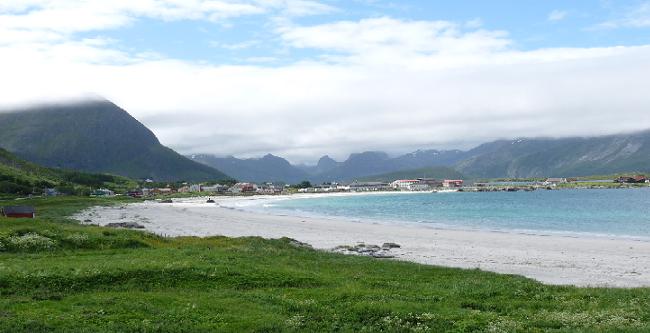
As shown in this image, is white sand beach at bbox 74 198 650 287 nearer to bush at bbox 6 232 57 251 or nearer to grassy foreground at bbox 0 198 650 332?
grassy foreground at bbox 0 198 650 332

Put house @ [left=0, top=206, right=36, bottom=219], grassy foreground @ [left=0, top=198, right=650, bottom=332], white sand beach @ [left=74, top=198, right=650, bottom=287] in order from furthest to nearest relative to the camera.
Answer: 1. house @ [left=0, top=206, right=36, bottom=219]
2. white sand beach @ [left=74, top=198, right=650, bottom=287]
3. grassy foreground @ [left=0, top=198, right=650, bottom=332]

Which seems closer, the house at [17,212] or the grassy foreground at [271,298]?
the grassy foreground at [271,298]

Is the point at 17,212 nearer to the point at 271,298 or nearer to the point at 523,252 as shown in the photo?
the point at 271,298

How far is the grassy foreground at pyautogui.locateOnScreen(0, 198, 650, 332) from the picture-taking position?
65.1 ft

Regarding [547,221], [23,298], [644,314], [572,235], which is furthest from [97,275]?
[547,221]

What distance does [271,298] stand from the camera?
2420 centimetres

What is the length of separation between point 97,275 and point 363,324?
14556 mm

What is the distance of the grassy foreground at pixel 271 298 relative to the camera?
1984cm

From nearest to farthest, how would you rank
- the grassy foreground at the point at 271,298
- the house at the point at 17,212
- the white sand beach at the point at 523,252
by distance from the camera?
the grassy foreground at the point at 271,298 → the white sand beach at the point at 523,252 → the house at the point at 17,212

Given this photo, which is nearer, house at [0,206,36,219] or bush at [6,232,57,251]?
bush at [6,232,57,251]

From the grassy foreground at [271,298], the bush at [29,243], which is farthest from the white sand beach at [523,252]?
the bush at [29,243]

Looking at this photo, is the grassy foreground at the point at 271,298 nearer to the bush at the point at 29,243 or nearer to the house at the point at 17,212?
the bush at the point at 29,243

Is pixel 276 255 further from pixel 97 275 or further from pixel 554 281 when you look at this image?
pixel 554 281

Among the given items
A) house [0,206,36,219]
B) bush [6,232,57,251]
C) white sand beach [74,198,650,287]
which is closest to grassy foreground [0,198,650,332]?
bush [6,232,57,251]
